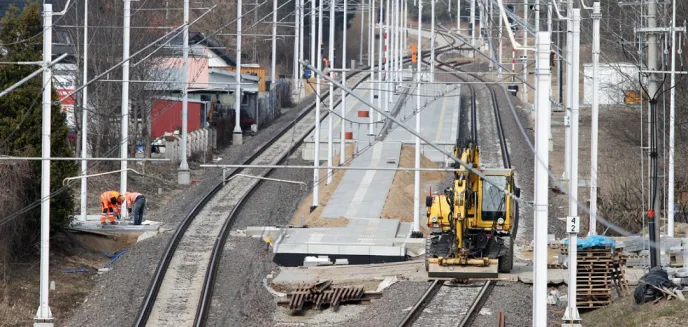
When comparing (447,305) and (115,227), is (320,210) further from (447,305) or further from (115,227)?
(447,305)

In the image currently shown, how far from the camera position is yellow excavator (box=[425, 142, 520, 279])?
26.5 metres

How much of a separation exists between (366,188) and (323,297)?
15.6 metres

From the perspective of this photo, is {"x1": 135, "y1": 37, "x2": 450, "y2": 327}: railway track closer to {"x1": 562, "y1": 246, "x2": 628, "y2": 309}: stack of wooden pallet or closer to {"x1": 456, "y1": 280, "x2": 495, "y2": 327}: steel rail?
{"x1": 456, "y1": 280, "x2": 495, "y2": 327}: steel rail

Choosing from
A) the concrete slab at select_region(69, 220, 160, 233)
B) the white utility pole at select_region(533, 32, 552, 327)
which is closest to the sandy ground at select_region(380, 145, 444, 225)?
the concrete slab at select_region(69, 220, 160, 233)

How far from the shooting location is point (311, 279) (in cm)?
2716

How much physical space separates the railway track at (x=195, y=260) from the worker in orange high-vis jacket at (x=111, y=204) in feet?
5.77

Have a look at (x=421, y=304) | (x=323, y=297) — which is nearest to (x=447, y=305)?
(x=421, y=304)

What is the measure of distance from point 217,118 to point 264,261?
22.8 meters

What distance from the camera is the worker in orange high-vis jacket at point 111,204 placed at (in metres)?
32.7

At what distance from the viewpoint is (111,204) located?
32969mm

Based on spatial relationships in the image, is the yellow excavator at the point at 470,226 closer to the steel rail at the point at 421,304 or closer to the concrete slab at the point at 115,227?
the steel rail at the point at 421,304

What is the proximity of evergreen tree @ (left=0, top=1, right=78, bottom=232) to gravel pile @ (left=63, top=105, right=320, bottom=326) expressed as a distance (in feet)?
6.91

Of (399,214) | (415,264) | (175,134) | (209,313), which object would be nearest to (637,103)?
(399,214)

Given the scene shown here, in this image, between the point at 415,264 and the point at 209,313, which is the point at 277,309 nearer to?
the point at 209,313
